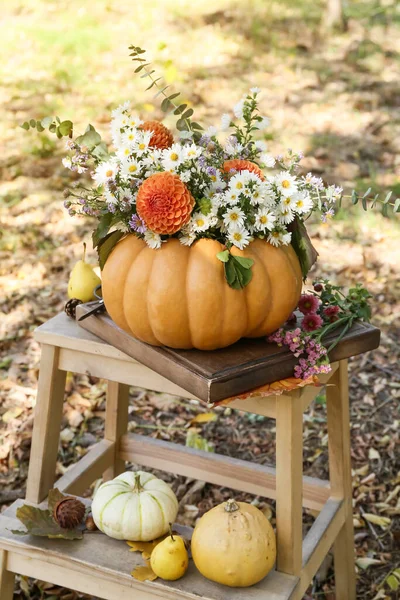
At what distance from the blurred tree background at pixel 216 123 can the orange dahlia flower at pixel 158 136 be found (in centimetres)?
153

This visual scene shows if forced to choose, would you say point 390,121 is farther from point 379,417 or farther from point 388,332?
point 379,417

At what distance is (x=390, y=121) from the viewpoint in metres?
6.26

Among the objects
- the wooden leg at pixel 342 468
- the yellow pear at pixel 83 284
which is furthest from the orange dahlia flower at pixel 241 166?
the wooden leg at pixel 342 468

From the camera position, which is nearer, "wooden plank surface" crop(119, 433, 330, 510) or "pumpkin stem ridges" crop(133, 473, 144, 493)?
"pumpkin stem ridges" crop(133, 473, 144, 493)

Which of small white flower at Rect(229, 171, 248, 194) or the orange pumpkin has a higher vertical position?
small white flower at Rect(229, 171, 248, 194)

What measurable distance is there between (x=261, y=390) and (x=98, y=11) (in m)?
7.27

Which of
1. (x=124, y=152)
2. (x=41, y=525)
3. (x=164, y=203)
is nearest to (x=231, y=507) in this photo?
(x=41, y=525)

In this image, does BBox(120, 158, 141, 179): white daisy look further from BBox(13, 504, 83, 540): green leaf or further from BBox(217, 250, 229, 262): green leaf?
BBox(13, 504, 83, 540): green leaf

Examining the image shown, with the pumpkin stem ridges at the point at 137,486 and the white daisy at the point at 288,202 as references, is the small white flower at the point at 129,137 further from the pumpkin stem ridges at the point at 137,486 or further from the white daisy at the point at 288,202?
the pumpkin stem ridges at the point at 137,486

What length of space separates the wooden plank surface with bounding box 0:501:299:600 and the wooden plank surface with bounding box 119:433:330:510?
48 centimetres

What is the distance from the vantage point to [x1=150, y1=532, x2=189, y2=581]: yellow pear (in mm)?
1883

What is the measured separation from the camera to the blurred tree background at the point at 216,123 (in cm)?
313

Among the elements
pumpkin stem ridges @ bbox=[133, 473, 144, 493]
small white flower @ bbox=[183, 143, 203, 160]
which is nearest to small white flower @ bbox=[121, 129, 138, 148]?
small white flower @ bbox=[183, 143, 203, 160]

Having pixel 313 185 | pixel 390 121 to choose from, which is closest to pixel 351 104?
pixel 390 121
